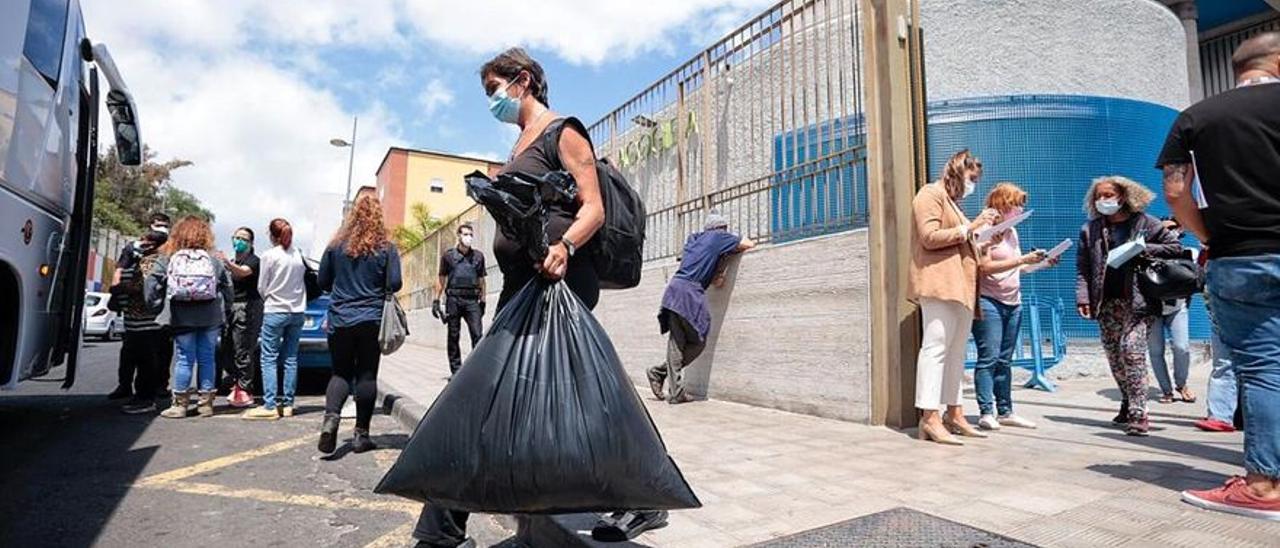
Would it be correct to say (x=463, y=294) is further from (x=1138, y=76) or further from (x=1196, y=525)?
(x=1138, y=76)

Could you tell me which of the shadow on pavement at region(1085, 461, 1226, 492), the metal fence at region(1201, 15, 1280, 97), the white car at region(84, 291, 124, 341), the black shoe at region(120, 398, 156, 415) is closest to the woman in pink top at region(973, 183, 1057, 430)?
the shadow on pavement at region(1085, 461, 1226, 492)

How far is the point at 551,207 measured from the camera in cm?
235

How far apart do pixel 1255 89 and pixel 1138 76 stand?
956 cm

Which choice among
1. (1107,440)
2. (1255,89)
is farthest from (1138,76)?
(1255,89)

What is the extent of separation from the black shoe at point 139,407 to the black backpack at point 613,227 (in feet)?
18.7

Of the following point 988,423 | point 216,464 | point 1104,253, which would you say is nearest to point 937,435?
point 988,423

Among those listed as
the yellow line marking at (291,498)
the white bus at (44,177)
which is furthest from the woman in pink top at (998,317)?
the white bus at (44,177)

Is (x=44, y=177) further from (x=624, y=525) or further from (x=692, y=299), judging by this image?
(x=692, y=299)

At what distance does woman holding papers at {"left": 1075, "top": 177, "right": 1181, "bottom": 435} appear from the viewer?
4.48m

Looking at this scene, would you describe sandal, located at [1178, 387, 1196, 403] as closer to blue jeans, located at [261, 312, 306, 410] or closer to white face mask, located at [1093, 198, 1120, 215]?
white face mask, located at [1093, 198, 1120, 215]

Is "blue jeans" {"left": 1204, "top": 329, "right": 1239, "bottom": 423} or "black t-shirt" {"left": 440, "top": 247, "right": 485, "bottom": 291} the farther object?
"black t-shirt" {"left": 440, "top": 247, "right": 485, "bottom": 291}

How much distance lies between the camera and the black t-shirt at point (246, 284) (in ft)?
21.1

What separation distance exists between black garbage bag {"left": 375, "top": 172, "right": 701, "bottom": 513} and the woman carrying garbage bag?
6.2 inches

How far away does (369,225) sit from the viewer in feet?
15.4
